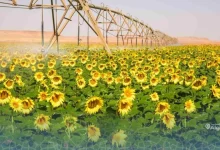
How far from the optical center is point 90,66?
30.2 ft

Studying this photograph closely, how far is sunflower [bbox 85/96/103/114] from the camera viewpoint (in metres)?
4.51

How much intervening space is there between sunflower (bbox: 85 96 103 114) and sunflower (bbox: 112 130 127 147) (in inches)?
14.4

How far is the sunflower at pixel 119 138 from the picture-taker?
426 cm

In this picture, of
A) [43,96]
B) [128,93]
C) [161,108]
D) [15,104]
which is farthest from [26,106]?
[161,108]

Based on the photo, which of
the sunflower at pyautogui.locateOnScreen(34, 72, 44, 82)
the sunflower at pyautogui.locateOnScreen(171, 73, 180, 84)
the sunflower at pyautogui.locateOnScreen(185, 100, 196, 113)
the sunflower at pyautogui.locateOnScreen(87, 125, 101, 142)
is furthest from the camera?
the sunflower at pyautogui.locateOnScreen(34, 72, 44, 82)

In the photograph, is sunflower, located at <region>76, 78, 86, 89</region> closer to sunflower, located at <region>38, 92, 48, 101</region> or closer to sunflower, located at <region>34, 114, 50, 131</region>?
sunflower, located at <region>38, 92, 48, 101</region>

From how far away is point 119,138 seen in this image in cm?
432

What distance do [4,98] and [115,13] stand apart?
73.8ft

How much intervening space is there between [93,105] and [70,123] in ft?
1.13

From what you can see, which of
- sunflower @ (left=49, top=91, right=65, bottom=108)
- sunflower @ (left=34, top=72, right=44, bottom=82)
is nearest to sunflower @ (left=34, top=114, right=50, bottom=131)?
sunflower @ (left=49, top=91, right=65, bottom=108)

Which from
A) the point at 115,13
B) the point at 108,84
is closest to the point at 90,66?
the point at 108,84

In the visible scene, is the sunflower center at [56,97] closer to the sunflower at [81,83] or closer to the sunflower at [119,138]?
the sunflower at [119,138]

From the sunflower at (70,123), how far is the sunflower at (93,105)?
0.76ft

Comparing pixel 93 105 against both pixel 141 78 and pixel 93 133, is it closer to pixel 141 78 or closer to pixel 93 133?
pixel 93 133
